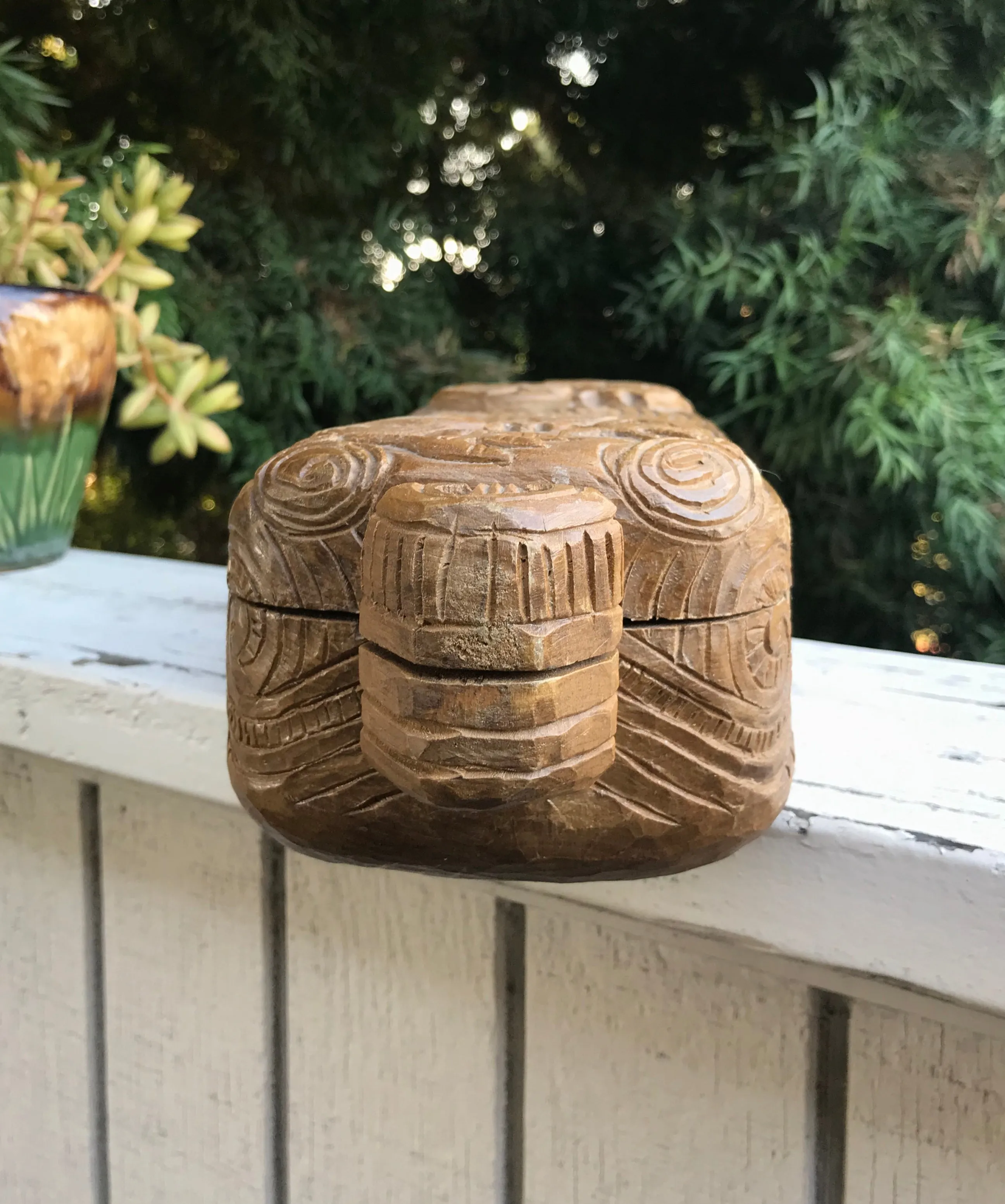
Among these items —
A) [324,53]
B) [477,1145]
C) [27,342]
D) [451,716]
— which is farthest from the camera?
[324,53]

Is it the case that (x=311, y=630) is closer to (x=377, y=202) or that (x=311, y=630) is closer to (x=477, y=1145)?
(x=477, y=1145)

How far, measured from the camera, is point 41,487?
0.61 meters

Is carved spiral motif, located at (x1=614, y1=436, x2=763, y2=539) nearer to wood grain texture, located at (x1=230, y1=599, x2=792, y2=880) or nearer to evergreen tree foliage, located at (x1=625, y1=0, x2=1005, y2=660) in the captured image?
wood grain texture, located at (x1=230, y1=599, x2=792, y2=880)

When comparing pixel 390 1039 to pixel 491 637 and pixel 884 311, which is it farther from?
pixel 884 311

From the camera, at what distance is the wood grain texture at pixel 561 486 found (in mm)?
294

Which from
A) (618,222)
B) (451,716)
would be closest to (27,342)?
(451,716)

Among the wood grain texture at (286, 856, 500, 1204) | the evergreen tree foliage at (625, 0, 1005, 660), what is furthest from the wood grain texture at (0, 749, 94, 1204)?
the evergreen tree foliage at (625, 0, 1005, 660)

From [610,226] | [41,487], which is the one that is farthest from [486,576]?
[610,226]

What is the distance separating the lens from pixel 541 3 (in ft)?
2.72

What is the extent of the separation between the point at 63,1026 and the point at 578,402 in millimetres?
463

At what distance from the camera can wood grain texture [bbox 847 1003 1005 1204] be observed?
1.14 ft

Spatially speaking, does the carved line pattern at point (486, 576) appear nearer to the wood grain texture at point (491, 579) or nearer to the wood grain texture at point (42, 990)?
the wood grain texture at point (491, 579)

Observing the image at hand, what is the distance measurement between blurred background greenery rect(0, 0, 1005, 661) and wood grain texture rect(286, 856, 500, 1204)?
467mm

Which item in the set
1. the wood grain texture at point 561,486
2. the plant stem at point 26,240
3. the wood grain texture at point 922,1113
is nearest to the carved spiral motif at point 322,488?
the wood grain texture at point 561,486
